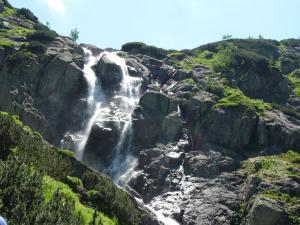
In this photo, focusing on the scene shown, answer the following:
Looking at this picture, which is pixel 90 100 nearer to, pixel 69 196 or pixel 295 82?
pixel 69 196

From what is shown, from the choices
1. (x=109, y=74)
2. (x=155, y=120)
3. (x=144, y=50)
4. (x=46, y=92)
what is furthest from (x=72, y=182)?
(x=144, y=50)

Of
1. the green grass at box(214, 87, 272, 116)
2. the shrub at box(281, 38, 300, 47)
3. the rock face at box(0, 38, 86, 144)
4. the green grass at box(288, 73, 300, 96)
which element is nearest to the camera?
the rock face at box(0, 38, 86, 144)

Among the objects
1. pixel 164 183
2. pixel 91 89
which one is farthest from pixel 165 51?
pixel 164 183

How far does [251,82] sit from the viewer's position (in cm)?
9062

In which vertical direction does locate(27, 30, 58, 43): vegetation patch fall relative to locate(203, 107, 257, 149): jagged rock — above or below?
above

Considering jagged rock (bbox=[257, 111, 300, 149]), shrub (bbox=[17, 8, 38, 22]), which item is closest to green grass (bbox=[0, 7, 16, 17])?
shrub (bbox=[17, 8, 38, 22])

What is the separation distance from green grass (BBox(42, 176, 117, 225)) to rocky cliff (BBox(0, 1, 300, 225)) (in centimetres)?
622

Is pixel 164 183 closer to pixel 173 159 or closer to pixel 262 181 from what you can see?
pixel 173 159

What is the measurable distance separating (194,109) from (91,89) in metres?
17.1

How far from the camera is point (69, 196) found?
28.9 m

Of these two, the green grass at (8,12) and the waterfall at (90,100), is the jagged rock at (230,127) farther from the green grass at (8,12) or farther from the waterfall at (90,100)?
the green grass at (8,12)

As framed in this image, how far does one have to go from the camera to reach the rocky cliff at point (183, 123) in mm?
52994

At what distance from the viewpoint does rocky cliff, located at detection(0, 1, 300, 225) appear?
52994 mm

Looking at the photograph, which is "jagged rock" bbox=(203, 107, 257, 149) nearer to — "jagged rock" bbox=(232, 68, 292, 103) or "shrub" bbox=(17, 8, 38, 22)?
"jagged rock" bbox=(232, 68, 292, 103)
